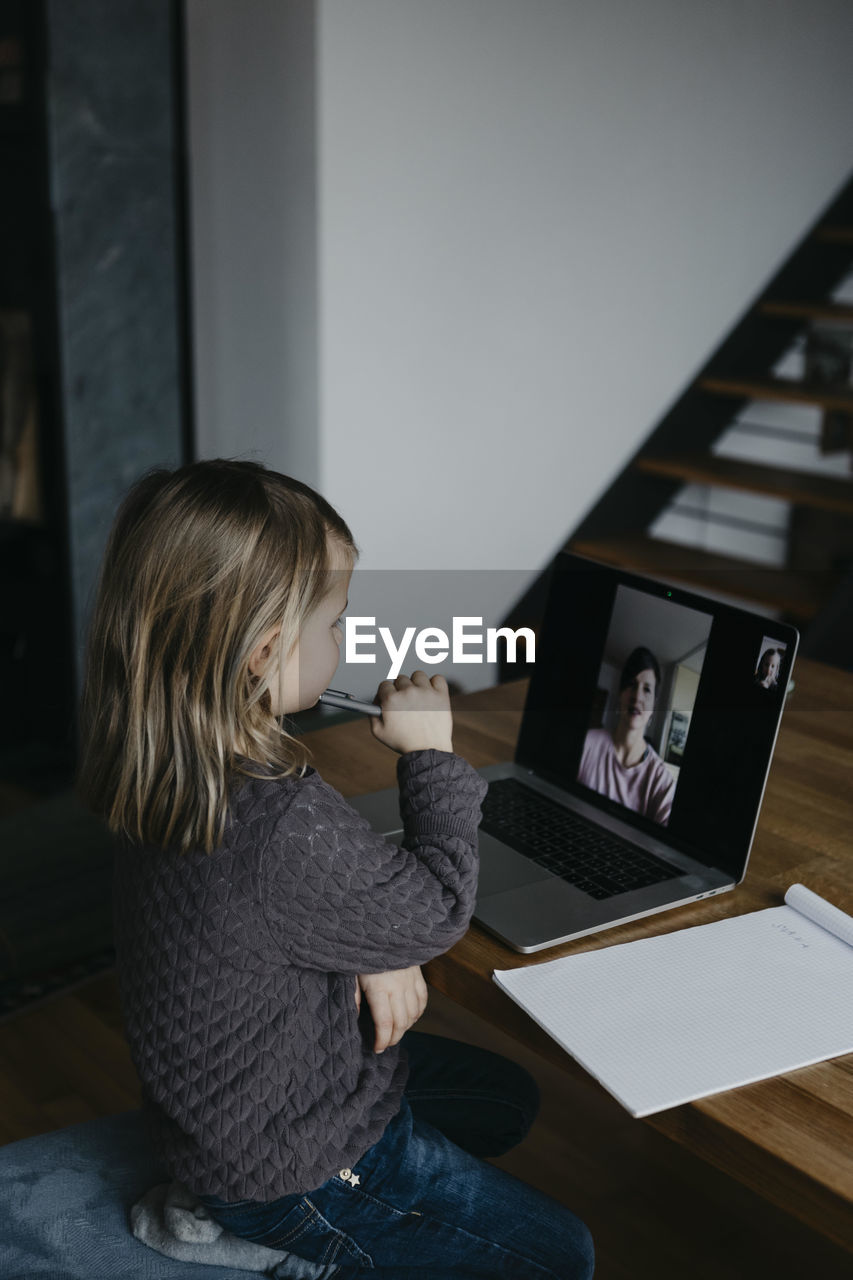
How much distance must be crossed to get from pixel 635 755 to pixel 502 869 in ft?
0.62

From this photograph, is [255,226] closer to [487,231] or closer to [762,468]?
[487,231]

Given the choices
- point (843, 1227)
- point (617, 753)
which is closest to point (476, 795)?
point (617, 753)

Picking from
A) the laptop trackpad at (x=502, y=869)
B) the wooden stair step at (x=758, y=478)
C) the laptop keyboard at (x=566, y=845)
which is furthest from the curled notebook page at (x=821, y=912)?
the wooden stair step at (x=758, y=478)

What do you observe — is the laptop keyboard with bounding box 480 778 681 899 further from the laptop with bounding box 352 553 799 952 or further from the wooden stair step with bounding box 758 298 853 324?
the wooden stair step with bounding box 758 298 853 324

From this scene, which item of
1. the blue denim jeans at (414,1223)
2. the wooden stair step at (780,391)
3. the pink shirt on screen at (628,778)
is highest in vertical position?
the wooden stair step at (780,391)

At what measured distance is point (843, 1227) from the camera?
760 millimetres

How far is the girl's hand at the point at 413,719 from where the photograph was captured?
Answer: 1.05 metres

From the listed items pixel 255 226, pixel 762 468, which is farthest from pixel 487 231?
pixel 762 468

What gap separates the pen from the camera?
3.56ft

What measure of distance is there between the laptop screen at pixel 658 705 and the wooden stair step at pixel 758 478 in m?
2.21

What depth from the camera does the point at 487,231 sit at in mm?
2875

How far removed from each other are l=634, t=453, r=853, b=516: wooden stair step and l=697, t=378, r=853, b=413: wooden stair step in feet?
0.70

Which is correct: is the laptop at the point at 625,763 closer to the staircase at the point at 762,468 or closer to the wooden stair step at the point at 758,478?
the staircase at the point at 762,468

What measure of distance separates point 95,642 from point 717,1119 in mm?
584
